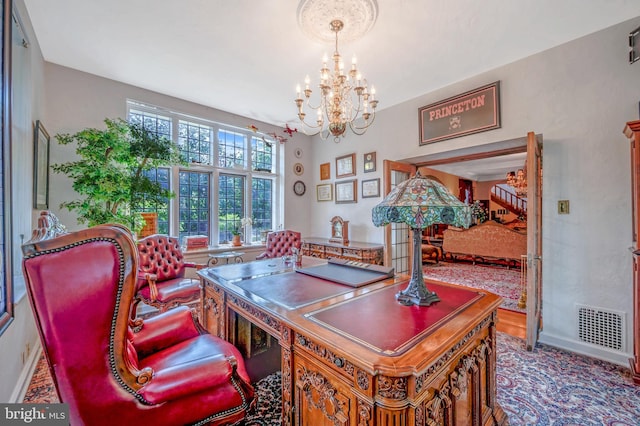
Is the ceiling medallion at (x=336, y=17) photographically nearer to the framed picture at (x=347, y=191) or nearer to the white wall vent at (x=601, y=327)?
the framed picture at (x=347, y=191)

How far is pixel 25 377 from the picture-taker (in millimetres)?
1937

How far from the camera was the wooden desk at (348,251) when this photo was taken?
387 centimetres

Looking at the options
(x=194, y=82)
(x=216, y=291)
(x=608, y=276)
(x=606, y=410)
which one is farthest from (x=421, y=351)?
(x=194, y=82)

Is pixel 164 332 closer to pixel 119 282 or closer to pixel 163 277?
pixel 119 282

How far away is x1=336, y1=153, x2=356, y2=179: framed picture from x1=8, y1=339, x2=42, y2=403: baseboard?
431cm

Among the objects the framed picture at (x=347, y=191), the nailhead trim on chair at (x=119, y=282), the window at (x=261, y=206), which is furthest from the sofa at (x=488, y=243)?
the nailhead trim on chair at (x=119, y=282)

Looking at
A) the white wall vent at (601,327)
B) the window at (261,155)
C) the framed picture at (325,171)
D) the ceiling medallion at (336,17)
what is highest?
the ceiling medallion at (336,17)

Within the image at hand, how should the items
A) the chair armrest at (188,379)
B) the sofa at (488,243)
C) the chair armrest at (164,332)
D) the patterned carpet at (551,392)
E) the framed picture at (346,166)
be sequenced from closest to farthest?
1. the chair armrest at (188,379)
2. the chair armrest at (164,332)
3. the patterned carpet at (551,392)
4. the framed picture at (346,166)
5. the sofa at (488,243)

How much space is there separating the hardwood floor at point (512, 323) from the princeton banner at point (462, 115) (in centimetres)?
229

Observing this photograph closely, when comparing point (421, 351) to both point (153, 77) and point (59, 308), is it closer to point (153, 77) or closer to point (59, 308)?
point (59, 308)

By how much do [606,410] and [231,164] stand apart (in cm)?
505

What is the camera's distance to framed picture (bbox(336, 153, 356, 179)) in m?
4.64

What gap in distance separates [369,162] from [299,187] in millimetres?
1602

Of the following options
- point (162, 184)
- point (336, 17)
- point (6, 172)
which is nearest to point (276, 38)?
point (336, 17)
